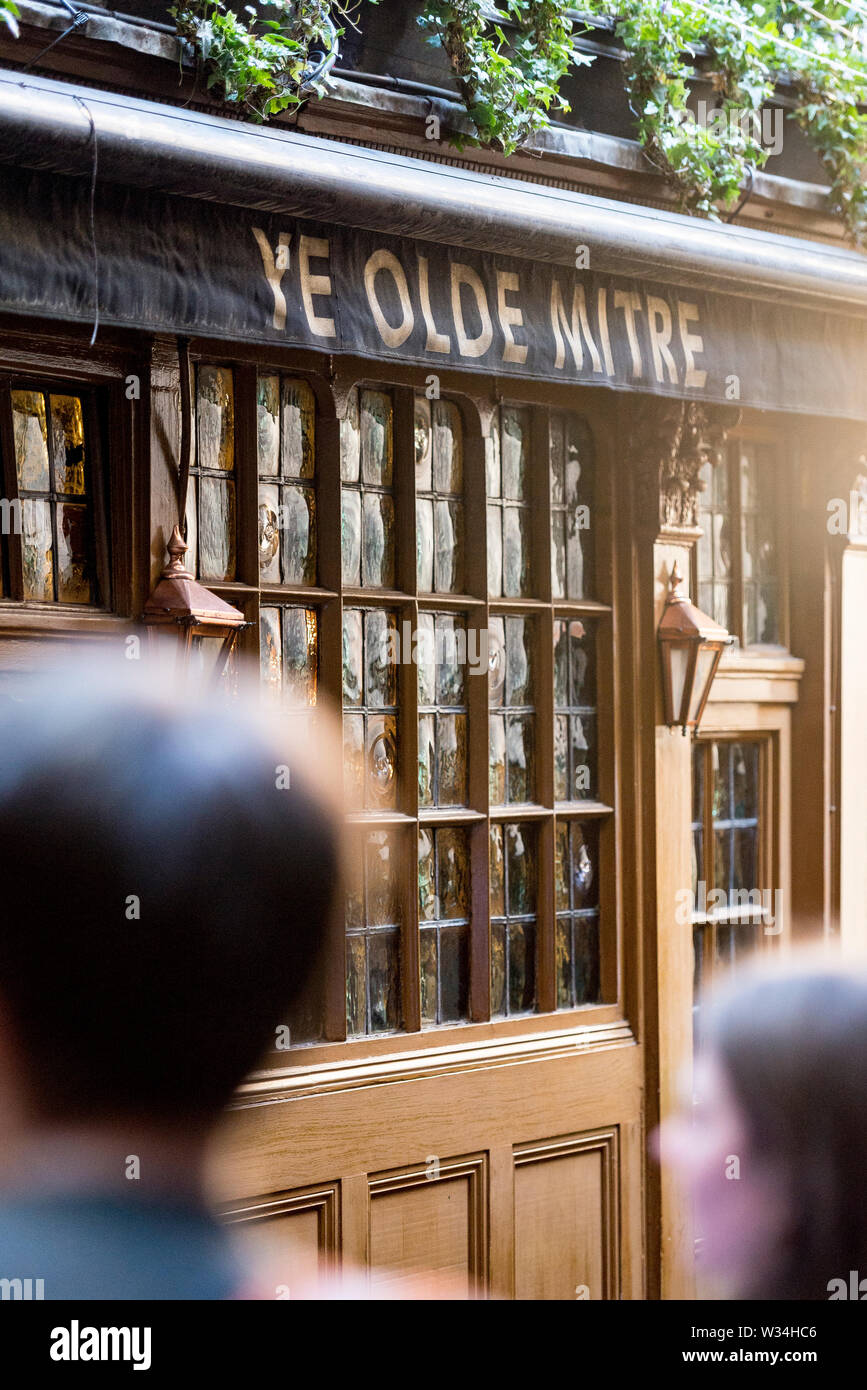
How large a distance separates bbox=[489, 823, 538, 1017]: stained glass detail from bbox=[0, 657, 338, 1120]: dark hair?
0.95 m

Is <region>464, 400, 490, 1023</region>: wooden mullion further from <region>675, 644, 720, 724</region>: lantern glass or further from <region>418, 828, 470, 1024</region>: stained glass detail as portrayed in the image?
<region>675, 644, 720, 724</region>: lantern glass

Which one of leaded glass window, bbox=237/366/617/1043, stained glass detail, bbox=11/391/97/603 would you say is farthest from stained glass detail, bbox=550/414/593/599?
stained glass detail, bbox=11/391/97/603

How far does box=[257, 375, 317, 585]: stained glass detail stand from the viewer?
4555 millimetres

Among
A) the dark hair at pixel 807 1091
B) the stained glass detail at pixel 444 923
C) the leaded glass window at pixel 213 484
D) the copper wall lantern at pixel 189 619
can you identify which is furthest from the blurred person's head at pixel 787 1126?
the stained glass detail at pixel 444 923

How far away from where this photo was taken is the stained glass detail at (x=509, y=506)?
Answer: 516 cm

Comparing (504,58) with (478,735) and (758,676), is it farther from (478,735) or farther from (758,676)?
(758,676)

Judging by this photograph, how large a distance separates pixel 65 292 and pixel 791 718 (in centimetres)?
388

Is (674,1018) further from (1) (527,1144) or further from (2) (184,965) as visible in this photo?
(2) (184,965)

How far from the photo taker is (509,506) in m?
5.23

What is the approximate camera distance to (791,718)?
20.6ft
